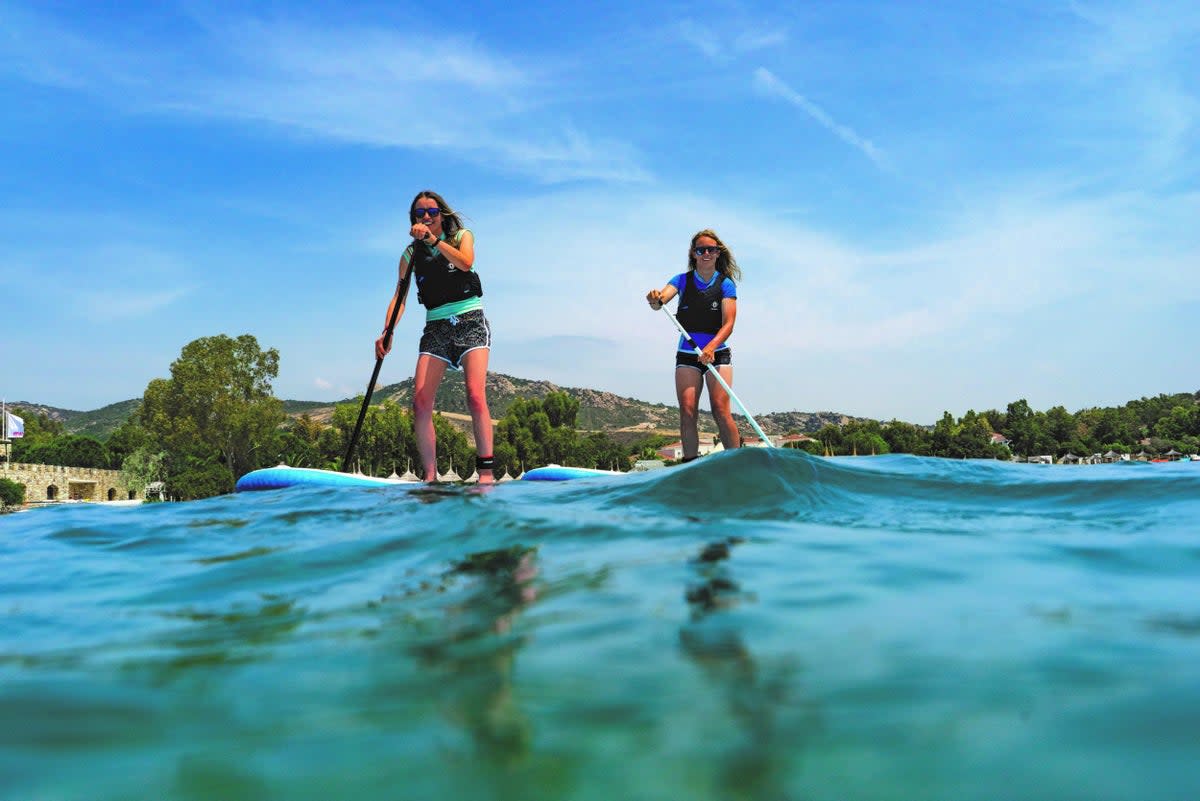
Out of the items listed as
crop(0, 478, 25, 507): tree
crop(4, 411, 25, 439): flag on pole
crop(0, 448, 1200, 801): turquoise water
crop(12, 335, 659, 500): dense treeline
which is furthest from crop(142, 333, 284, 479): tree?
crop(0, 448, 1200, 801): turquoise water

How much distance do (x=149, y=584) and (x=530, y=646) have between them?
2.06 meters

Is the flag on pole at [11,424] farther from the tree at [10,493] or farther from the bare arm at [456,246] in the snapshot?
the bare arm at [456,246]

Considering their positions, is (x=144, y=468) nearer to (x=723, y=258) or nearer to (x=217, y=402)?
(x=217, y=402)

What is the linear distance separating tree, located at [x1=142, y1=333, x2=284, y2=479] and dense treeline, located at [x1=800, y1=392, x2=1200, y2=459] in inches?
2831

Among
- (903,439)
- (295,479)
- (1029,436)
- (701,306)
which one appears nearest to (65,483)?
(295,479)

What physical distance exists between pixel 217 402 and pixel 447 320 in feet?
239

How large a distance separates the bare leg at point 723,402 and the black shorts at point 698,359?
0.06 metres

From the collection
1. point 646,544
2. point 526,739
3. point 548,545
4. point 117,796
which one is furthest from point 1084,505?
point 117,796

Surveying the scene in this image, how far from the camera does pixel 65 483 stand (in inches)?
3359

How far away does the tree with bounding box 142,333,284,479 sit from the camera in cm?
7100

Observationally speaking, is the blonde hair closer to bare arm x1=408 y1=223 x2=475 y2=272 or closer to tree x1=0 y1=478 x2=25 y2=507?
bare arm x1=408 y1=223 x2=475 y2=272

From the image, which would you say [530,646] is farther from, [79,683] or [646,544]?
[646,544]

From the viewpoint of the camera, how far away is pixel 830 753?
1.36 metres

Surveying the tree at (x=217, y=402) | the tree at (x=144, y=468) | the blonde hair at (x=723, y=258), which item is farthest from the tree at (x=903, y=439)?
the blonde hair at (x=723, y=258)
